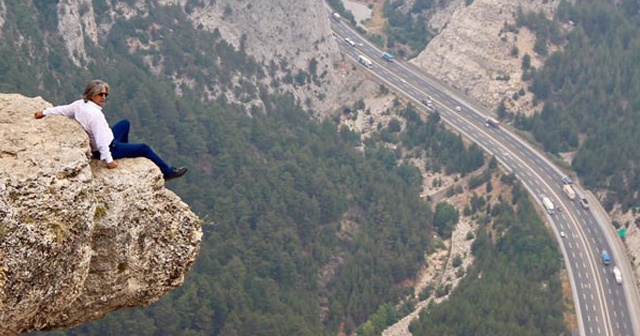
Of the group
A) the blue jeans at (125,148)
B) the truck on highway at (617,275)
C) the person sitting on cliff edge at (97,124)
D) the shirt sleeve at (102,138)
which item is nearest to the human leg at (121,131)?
the blue jeans at (125,148)

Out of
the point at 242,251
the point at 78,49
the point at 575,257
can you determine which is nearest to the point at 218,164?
the point at 242,251

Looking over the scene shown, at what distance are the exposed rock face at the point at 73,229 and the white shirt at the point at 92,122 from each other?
312 millimetres

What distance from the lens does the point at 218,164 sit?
19650cm

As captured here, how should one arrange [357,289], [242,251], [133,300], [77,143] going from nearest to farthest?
[77,143]
[133,300]
[242,251]
[357,289]

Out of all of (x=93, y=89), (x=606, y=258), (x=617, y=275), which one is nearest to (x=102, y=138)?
(x=93, y=89)

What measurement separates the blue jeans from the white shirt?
2.52ft

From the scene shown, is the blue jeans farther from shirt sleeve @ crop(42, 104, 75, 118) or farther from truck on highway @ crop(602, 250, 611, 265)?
truck on highway @ crop(602, 250, 611, 265)

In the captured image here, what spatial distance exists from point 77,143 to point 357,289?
167974 mm

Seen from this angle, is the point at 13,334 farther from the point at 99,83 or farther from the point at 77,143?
the point at 99,83

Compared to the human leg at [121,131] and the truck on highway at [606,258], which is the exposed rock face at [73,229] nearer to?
the human leg at [121,131]

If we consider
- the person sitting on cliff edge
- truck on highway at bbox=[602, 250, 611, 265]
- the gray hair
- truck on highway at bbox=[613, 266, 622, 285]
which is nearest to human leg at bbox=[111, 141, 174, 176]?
the person sitting on cliff edge

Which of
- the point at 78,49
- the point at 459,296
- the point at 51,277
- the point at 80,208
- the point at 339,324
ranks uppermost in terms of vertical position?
the point at 80,208

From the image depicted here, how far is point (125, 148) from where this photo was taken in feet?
106

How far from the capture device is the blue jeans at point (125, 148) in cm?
3216
